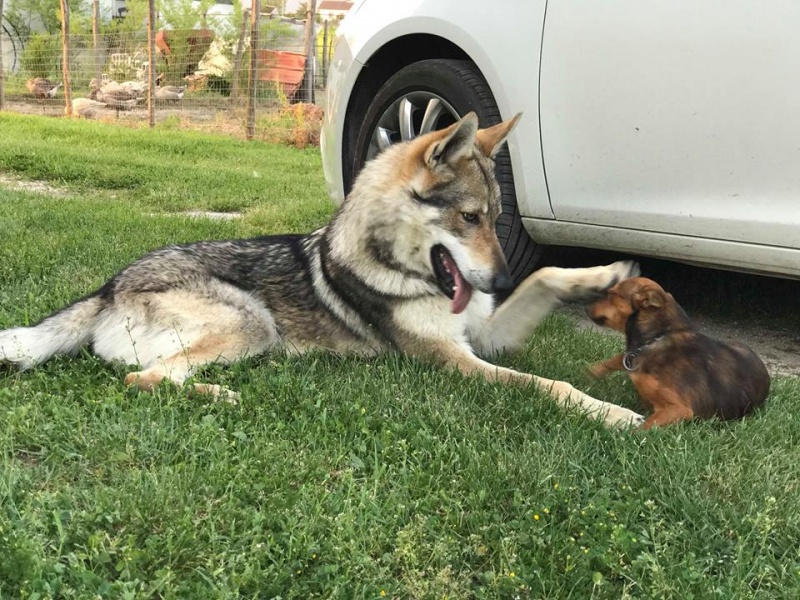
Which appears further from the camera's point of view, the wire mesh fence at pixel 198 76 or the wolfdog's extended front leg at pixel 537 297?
the wire mesh fence at pixel 198 76

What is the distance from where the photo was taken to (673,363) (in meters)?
2.82

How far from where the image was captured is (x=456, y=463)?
2275 mm

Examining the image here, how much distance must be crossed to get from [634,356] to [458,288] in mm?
817

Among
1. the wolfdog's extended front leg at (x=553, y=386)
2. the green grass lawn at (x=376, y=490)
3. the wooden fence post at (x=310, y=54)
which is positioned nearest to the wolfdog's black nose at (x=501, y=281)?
the wolfdog's extended front leg at (x=553, y=386)

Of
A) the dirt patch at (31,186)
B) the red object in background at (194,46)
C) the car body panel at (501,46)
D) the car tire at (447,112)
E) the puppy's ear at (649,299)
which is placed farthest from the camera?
the red object in background at (194,46)

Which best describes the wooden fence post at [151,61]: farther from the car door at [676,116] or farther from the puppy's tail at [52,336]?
the car door at [676,116]

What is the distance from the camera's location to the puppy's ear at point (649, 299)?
2.99m

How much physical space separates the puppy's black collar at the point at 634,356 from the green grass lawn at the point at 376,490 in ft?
0.66

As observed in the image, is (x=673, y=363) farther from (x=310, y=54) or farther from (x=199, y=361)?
(x=310, y=54)

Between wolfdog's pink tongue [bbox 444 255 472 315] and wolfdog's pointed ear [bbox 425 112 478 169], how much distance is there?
44cm

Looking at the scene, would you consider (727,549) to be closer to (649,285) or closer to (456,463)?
(456,463)


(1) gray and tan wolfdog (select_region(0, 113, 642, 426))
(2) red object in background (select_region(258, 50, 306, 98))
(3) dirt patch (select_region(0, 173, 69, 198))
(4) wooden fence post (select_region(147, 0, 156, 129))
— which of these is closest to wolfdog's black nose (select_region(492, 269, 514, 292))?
(1) gray and tan wolfdog (select_region(0, 113, 642, 426))

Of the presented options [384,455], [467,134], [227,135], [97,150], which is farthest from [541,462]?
[227,135]

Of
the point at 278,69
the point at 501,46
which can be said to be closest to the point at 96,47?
the point at 278,69
